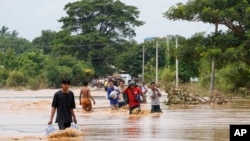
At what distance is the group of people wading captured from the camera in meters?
17.7

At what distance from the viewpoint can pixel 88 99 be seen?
1310 inches

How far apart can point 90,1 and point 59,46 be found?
8.27 metres

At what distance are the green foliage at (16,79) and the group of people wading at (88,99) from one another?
209 ft

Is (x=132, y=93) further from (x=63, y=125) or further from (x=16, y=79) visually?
(x=16, y=79)

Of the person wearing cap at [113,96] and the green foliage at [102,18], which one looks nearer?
the person wearing cap at [113,96]

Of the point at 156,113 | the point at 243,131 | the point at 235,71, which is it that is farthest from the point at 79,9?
the point at 243,131

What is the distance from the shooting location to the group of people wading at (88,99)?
17.7 m

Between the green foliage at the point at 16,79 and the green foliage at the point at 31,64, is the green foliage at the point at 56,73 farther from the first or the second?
the green foliage at the point at 31,64

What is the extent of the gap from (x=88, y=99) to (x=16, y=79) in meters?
66.9

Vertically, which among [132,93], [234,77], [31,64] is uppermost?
[31,64]

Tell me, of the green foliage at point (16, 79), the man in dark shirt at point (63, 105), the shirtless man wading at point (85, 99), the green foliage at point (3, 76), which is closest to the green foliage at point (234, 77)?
the shirtless man wading at point (85, 99)

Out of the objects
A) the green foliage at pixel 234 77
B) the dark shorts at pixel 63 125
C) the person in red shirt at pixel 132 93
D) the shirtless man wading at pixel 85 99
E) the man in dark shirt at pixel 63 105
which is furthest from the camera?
the green foliage at pixel 234 77

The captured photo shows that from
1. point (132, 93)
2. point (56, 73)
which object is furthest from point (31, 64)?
point (132, 93)

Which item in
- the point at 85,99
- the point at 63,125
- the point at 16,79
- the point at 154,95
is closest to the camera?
the point at 63,125
